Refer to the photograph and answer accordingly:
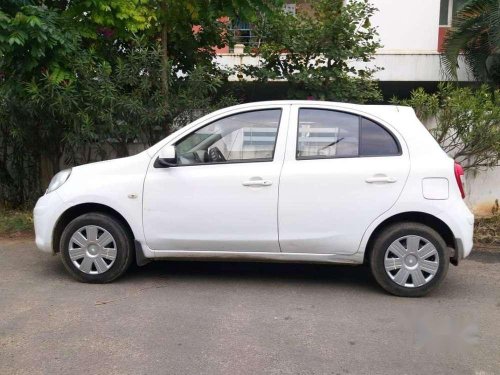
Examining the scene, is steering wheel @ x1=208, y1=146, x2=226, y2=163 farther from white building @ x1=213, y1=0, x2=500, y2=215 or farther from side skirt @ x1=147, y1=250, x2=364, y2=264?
white building @ x1=213, y1=0, x2=500, y2=215

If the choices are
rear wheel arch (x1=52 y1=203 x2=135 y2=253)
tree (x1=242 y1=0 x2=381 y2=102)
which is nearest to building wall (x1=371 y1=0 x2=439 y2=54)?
tree (x1=242 y1=0 x2=381 y2=102)

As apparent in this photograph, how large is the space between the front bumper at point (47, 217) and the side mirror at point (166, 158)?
1.04 meters

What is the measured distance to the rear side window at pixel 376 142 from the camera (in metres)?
4.99

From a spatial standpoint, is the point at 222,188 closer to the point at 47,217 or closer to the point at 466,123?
the point at 47,217

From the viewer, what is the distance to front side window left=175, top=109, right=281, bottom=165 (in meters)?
5.09

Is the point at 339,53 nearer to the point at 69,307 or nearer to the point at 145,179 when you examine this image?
the point at 145,179

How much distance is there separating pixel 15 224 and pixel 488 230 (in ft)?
21.1

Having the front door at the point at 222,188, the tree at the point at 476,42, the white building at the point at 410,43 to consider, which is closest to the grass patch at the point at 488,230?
the front door at the point at 222,188

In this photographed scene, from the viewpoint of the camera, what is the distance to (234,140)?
5.16 metres

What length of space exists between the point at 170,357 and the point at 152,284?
164 cm

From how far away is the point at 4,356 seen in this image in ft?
12.5

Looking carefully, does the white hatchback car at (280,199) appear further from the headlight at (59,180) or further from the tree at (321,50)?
the tree at (321,50)

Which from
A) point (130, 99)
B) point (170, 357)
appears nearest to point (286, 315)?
point (170, 357)

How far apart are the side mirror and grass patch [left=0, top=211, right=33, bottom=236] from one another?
3.26 metres
